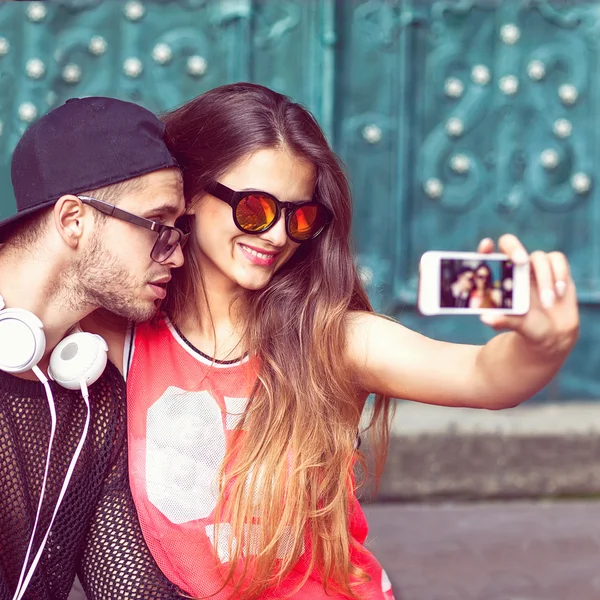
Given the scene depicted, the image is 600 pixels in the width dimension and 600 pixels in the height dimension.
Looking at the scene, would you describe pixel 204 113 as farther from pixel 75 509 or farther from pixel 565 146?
pixel 565 146

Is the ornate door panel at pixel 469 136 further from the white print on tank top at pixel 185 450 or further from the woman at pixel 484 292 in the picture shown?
the woman at pixel 484 292

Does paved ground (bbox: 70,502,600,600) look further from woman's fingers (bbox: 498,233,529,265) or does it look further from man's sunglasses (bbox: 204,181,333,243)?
woman's fingers (bbox: 498,233,529,265)

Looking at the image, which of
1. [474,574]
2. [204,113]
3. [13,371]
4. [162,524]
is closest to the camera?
[13,371]

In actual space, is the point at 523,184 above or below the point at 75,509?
above

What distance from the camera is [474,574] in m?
4.98

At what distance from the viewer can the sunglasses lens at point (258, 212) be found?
276 centimetres

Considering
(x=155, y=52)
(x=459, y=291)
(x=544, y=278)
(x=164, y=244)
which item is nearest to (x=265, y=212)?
(x=164, y=244)

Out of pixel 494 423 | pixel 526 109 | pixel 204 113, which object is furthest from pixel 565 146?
pixel 204 113

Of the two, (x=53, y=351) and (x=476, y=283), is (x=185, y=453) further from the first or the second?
(x=476, y=283)

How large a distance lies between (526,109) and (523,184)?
0.41 meters

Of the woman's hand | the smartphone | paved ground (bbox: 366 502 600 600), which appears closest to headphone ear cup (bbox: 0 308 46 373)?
the smartphone

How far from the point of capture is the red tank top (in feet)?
8.83

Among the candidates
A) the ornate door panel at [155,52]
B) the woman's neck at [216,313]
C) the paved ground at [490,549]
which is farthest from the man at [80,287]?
the ornate door panel at [155,52]

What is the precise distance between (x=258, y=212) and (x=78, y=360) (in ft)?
1.88
